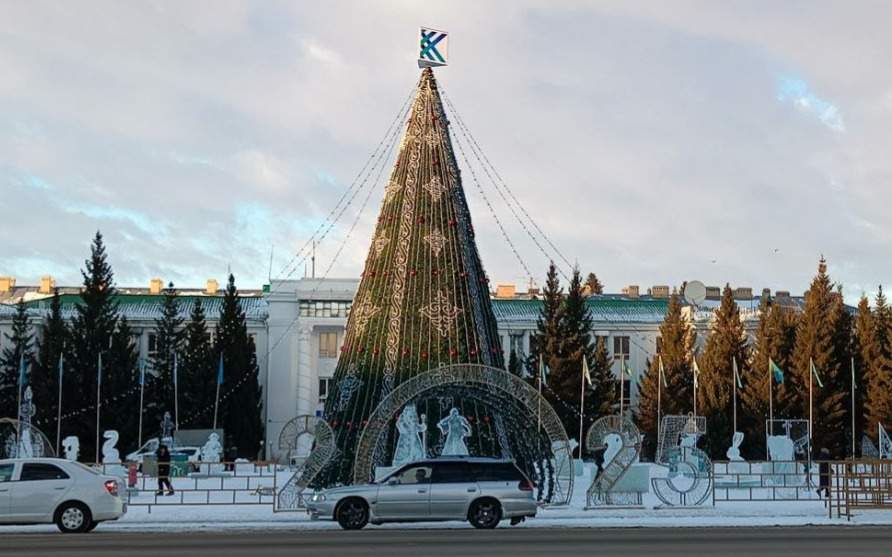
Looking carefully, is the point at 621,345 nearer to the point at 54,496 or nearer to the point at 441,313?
the point at 441,313

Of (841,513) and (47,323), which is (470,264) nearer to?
(841,513)

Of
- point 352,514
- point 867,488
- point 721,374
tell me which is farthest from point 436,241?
point 721,374

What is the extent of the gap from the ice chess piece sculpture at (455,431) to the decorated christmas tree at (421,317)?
22cm

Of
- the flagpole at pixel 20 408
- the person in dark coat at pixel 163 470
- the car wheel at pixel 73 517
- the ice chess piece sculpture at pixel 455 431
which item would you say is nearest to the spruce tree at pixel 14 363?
the flagpole at pixel 20 408

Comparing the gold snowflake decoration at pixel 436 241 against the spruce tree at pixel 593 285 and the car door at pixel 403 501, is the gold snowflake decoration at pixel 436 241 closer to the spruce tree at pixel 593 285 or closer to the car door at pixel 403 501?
the car door at pixel 403 501

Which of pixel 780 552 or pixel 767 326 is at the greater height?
pixel 767 326

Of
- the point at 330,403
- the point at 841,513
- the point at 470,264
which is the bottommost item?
the point at 841,513

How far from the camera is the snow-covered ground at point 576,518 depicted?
24.0 meters

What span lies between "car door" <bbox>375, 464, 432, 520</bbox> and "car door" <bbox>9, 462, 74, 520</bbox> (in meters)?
5.69

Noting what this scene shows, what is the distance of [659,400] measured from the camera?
2534 inches

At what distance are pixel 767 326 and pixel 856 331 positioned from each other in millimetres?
4561

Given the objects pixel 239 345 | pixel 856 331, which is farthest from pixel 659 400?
pixel 239 345

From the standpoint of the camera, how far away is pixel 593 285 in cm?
9381

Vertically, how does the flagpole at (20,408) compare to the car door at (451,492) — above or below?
A: above
